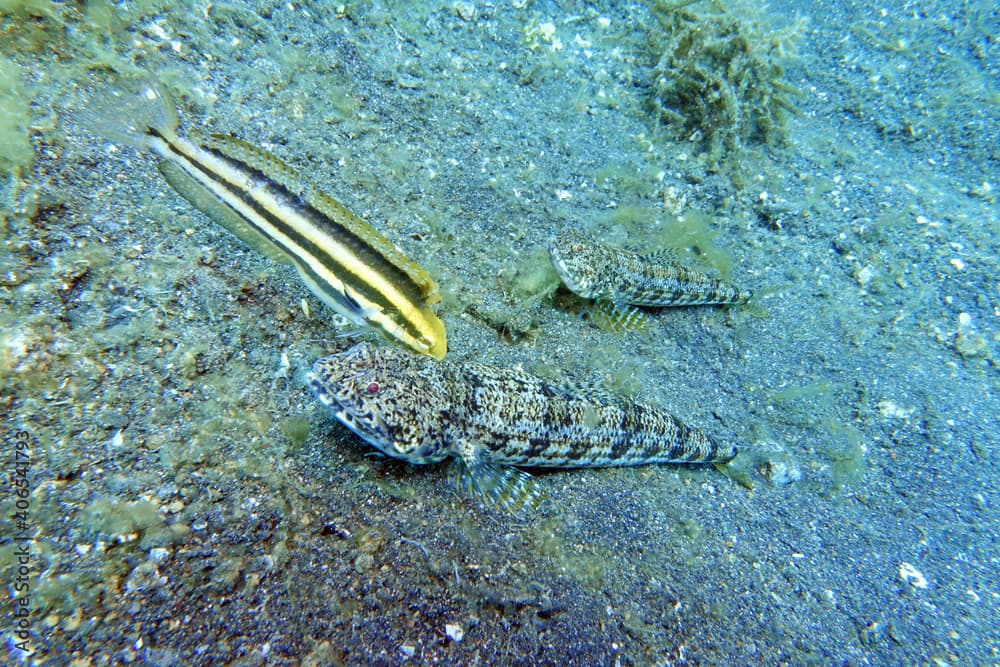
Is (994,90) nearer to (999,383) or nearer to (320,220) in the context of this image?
(999,383)

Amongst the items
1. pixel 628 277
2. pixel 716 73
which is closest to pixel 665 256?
pixel 628 277

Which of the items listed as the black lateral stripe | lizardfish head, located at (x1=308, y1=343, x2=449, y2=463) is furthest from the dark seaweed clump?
lizardfish head, located at (x1=308, y1=343, x2=449, y2=463)

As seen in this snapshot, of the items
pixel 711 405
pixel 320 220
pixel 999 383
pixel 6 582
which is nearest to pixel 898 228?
pixel 999 383

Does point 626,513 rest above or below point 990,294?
below

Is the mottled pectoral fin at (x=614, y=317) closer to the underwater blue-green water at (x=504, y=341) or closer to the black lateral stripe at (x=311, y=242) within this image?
the underwater blue-green water at (x=504, y=341)

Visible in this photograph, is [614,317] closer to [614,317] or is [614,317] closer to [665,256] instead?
[614,317]

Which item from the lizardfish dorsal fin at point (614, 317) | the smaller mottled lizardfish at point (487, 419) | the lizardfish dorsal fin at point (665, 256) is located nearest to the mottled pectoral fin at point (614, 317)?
the lizardfish dorsal fin at point (614, 317)
